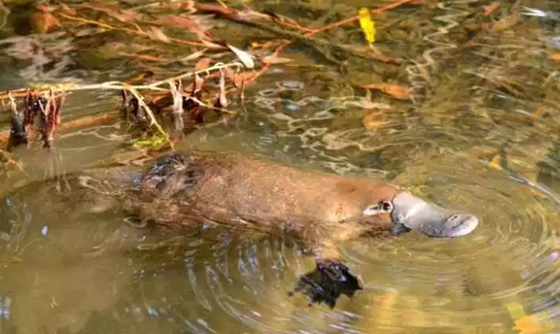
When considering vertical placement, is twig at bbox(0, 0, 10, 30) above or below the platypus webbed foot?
below

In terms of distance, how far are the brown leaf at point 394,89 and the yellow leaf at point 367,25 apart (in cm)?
45

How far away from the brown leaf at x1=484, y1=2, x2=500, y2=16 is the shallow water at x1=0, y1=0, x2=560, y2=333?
56 centimetres

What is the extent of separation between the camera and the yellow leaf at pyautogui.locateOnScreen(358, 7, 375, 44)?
371 cm

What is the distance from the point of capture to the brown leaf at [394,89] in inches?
126

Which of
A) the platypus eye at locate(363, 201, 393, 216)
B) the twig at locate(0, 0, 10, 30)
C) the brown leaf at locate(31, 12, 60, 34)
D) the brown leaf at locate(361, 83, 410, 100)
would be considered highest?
the platypus eye at locate(363, 201, 393, 216)

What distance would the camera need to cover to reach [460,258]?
2271 millimetres

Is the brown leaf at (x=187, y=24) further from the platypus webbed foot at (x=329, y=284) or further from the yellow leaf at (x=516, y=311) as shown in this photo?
the yellow leaf at (x=516, y=311)

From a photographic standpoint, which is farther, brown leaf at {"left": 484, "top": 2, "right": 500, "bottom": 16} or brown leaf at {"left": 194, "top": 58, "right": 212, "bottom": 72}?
brown leaf at {"left": 484, "top": 2, "right": 500, "bottom": 16}

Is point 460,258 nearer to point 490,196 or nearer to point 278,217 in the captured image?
point 490,196

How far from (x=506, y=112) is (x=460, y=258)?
0.96m

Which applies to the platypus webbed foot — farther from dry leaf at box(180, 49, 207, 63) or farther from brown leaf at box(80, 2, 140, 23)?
brown leaf at box(80, 2, 140, 23)

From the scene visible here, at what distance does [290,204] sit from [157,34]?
56.5 inches

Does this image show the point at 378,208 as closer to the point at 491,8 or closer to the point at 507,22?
the point at 507,22

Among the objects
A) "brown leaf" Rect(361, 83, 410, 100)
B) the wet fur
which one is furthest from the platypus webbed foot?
"brown leaf" Rect(361, 83, 410, 100)
